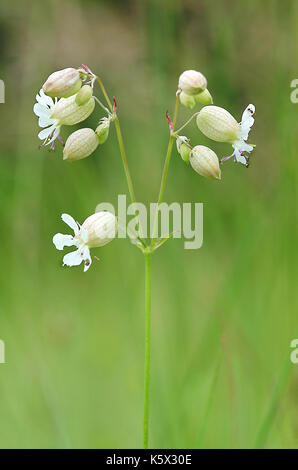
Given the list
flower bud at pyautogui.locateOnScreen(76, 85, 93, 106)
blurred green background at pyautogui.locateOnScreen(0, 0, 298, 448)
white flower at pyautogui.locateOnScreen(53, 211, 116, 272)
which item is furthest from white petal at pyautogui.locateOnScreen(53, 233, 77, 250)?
blurred green background at pyautogui.locateOnScreen(0, 0, 298, 448)

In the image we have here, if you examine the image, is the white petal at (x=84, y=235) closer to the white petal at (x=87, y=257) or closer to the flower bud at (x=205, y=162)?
the white petal at (x=87, y=257)

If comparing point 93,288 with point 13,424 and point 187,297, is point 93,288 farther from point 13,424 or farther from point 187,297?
point 13,424

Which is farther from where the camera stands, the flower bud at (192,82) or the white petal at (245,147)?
the white petal at (245,147)

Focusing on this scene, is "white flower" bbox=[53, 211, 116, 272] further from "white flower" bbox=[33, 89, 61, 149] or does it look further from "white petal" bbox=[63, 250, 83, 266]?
"white flower" bbox=[33, 89, 61, 149]

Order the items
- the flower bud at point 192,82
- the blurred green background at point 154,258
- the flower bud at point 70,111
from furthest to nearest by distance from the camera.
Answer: the blurred green background at point 154,258 < the flower bud at point 70,111 < the flower bud at point 192,82

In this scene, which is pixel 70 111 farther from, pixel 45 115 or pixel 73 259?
pixel 73 259

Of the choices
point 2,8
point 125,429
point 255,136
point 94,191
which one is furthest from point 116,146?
point 125,429

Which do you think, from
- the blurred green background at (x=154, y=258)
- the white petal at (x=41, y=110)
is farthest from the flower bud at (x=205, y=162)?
the blurred green background at (x=154, y=258)

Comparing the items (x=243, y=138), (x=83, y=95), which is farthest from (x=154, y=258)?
(x=83, y=95)
